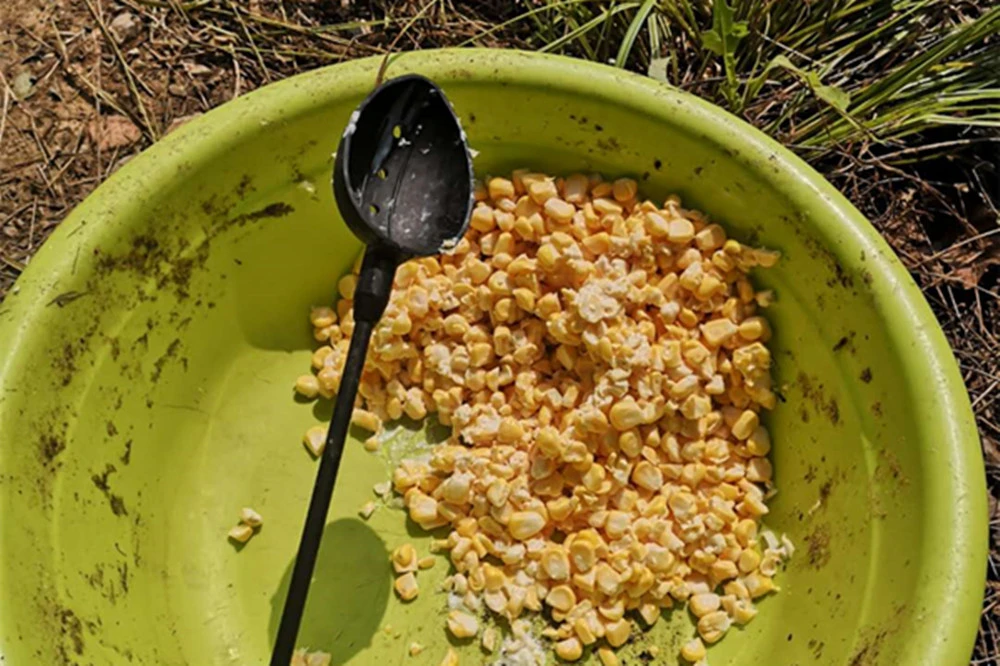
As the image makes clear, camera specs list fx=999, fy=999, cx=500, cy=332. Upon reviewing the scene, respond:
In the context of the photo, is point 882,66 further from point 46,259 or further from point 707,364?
point 46,259

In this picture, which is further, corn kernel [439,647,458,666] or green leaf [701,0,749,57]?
green leaf [701,0,749,57]

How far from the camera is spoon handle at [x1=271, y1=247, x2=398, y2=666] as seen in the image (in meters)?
1.04

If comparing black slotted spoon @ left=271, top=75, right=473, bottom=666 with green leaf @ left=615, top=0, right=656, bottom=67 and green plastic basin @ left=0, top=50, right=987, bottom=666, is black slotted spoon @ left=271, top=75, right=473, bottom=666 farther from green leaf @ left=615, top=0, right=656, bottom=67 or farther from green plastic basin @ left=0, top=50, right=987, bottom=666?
green leaf @ left=615, top=0, right=656, bottom=67

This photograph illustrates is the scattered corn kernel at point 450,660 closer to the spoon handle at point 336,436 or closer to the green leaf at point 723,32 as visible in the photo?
Answer: the spoon handle at point 336,436

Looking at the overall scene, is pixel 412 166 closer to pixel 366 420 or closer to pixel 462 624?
pixel 366 420

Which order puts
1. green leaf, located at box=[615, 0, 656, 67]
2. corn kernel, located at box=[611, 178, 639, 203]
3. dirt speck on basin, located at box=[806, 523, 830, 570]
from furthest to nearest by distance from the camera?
green leaf, located at box=[615, 0, 656, 67]
corn kernel, located at box=[611, 178, 639, 203]
dirt speck on basin, located at box=[806, 523, 830, 570]

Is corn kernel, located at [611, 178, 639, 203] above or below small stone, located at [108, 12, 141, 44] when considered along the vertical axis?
above

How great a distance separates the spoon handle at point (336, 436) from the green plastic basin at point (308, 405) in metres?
0.22

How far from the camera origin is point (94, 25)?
1645mm

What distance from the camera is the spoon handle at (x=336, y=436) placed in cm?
104

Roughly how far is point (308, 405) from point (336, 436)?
32cm

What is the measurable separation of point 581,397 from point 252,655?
20.6 inches

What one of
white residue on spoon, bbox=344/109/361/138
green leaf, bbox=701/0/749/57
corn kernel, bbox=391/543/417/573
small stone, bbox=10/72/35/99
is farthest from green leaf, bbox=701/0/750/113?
small stone, bbox=10/72/35/99

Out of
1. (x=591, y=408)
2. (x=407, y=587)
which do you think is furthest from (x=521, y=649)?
(x=591, y=408)
